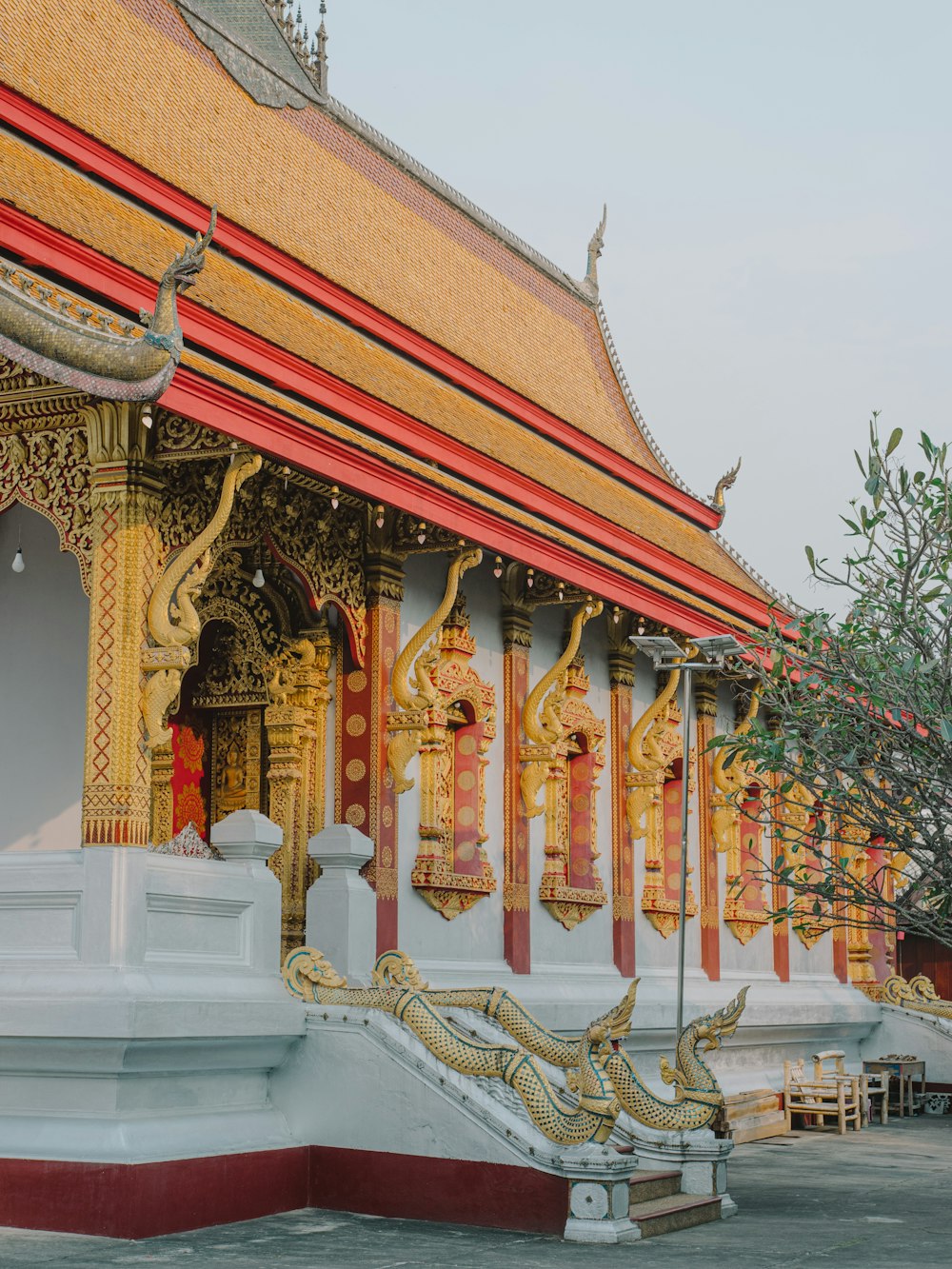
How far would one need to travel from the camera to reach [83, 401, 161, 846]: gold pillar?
9.02 meters

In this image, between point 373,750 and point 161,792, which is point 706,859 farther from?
point 161,792

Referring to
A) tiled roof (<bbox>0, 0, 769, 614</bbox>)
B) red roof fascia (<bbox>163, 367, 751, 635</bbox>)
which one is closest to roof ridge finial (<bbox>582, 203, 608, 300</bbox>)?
tiled roof (<bbox>0, 0, 769, 614</bbox>)

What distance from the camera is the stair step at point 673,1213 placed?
944 centimetres

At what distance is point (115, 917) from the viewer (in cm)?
879

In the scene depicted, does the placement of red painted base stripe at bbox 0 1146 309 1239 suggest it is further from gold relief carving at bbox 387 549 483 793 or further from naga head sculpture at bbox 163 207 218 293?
naga head sculpture at bbox 163 207 218 293

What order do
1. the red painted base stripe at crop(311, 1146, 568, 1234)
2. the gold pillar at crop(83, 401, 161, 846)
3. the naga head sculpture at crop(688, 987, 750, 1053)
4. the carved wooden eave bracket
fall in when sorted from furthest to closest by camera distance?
1. the naga head sculpture at crop(688, 987, 750, 1053)
2. the red painted base stripe at crop(311, 1146, 568, 1234)
3. the gold pillar at crop(83, 401, 161, 846)
4. the carved wooden eave bracket

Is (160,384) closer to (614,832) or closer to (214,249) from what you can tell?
(214,249)

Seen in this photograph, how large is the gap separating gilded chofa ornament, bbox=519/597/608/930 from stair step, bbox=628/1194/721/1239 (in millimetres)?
3951

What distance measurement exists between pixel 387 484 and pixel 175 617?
70.2 inches

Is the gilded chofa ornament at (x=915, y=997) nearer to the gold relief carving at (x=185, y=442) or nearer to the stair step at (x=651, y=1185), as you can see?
the stair step at (x=651, y=1185)

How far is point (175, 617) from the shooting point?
9.40 metres

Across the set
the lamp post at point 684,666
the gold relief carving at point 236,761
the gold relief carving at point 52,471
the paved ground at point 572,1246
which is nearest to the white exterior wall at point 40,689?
the gold relief carving at point 52,471

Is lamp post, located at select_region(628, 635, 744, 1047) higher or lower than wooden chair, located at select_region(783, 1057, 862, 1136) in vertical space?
higher

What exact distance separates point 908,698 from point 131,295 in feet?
15.5
